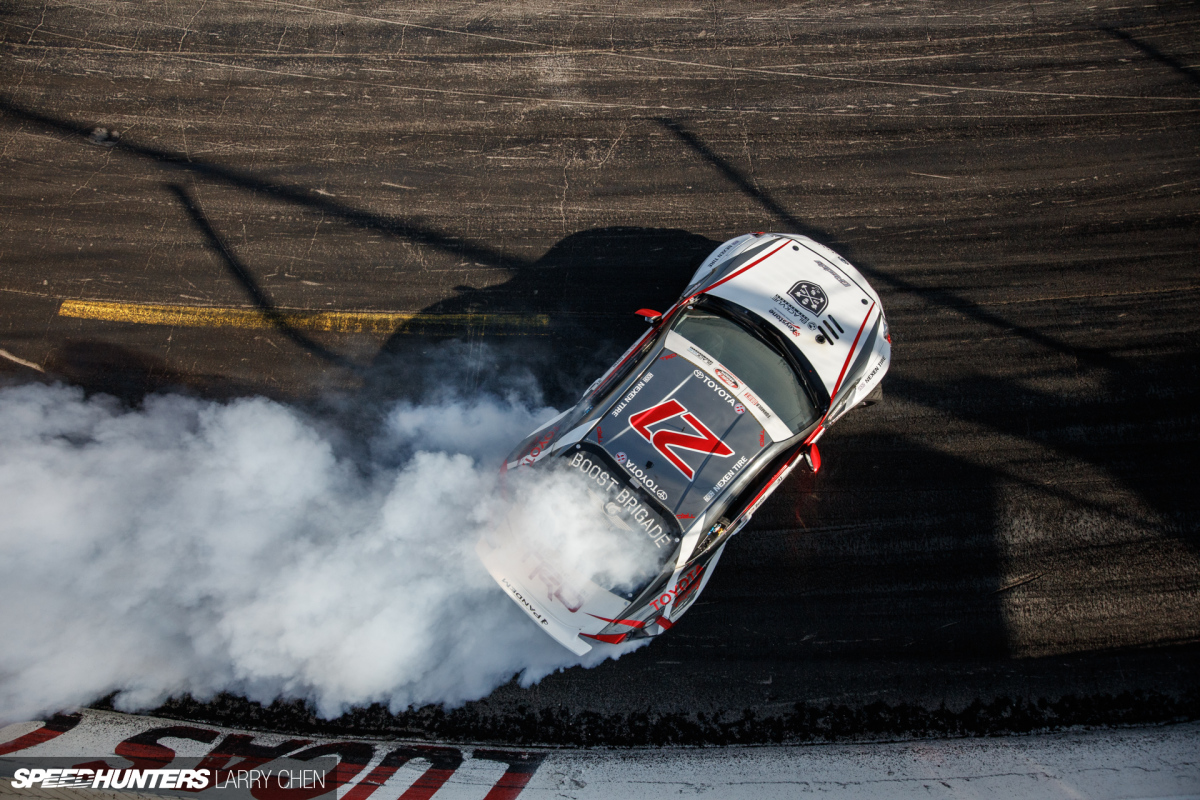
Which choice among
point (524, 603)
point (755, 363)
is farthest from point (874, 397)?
point (524, 603)

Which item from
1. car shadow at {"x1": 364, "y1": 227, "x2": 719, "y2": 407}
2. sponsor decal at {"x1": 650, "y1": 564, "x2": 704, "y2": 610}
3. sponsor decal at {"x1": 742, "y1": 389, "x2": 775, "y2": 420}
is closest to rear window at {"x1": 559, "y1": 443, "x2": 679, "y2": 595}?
sponsor decal at {"x1": 650, "y1": 564, "x2": 704, "y2": 610}

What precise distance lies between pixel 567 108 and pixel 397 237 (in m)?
2.29

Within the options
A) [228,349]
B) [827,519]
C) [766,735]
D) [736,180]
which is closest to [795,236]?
[736,180]

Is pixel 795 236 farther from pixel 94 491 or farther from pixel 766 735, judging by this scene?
pixel 94 491

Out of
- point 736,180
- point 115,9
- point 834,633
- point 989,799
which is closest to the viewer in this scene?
point 989,799

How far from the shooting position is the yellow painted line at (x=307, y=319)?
18.6 ft

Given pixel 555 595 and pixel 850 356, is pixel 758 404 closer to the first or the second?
pixel 850 356

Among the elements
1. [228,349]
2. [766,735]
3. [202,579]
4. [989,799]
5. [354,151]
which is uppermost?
[354,151]

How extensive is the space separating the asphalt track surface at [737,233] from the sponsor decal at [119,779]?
0.45m

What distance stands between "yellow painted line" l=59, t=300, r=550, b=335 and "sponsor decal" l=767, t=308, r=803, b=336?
84.5 inches

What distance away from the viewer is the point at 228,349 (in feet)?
18.5

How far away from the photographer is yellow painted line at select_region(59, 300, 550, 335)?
5680mm

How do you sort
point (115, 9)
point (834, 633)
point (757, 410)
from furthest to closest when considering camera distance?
point (115, 9) < point (834, 633) < point (757, 410)

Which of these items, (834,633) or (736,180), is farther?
(736,180)
